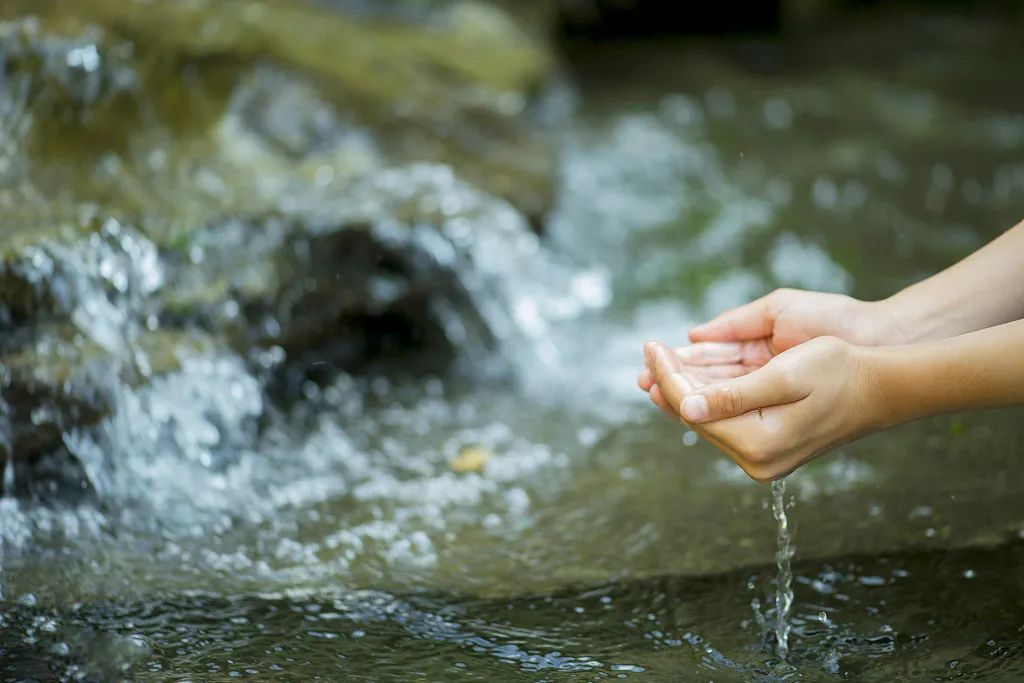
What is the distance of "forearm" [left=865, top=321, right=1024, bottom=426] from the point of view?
84.3 inches

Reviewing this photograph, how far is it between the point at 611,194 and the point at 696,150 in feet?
2.94

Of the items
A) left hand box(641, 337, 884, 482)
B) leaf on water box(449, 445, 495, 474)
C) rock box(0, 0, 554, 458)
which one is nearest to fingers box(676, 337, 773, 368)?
left hand box(641, 337, 884, 482)

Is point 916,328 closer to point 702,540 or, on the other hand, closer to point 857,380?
point 857,380

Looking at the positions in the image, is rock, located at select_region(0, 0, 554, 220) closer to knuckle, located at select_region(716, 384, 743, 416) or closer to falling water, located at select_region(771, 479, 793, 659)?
falling water, located at select_region(771, 479, 793, 659)

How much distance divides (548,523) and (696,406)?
0.89 metres

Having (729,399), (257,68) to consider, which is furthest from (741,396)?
(257,68)

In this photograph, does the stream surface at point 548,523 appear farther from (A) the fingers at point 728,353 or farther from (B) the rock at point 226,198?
(A) the fingers at point 728,353

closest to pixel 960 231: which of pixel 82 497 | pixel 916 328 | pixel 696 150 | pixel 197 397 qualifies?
pixel 696 150

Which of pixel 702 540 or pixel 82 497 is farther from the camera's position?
pixel 82 497

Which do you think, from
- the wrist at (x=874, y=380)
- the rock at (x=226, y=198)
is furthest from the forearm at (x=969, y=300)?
the rock at (x=226, y=198)

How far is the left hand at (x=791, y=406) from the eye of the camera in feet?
7.06

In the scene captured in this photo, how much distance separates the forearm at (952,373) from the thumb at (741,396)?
0.20m

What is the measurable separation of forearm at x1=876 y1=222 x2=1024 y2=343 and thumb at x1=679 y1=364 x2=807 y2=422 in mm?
552

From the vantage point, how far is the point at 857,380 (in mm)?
2193
